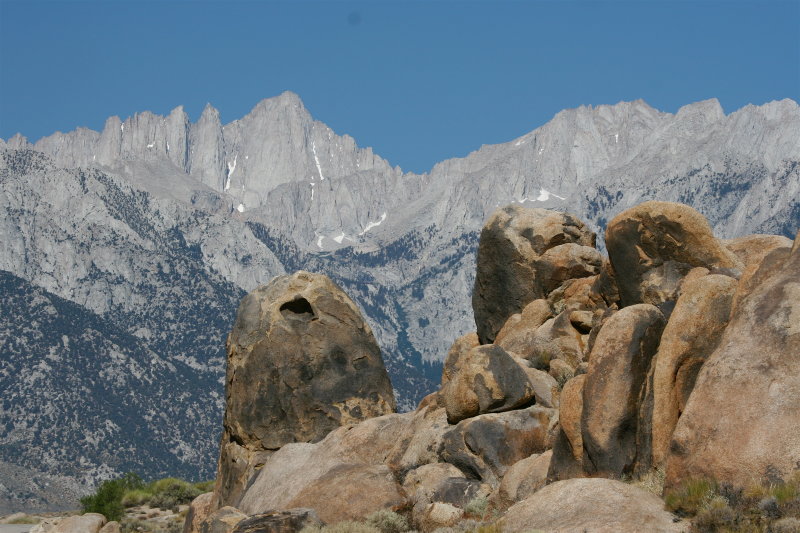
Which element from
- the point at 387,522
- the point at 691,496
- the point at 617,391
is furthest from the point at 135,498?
the point at 691,496

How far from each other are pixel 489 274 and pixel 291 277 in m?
11.6

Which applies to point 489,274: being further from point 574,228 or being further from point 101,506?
point 101,506

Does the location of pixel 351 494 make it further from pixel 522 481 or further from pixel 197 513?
pixel 197 513

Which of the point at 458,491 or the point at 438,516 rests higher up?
the point at 458,491

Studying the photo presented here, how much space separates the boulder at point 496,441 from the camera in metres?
27.7

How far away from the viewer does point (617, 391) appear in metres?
22.3

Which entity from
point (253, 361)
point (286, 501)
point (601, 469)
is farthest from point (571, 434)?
point (253, 361)

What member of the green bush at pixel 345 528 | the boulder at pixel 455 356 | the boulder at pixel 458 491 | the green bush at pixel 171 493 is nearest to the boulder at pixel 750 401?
the green bush at pixel 345 528

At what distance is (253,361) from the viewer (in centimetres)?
4019

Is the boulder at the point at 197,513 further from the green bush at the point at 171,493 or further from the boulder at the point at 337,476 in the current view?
the green bush at the point at 171,493

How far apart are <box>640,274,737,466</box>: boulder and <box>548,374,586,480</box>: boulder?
205 centimetres

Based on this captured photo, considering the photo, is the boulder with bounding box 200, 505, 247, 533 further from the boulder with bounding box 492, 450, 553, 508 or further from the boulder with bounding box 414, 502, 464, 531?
the boulder with bounding box 492, 450, 553, 508

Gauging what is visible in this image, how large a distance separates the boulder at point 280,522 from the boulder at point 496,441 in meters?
5.28

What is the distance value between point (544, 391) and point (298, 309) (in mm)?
13171
